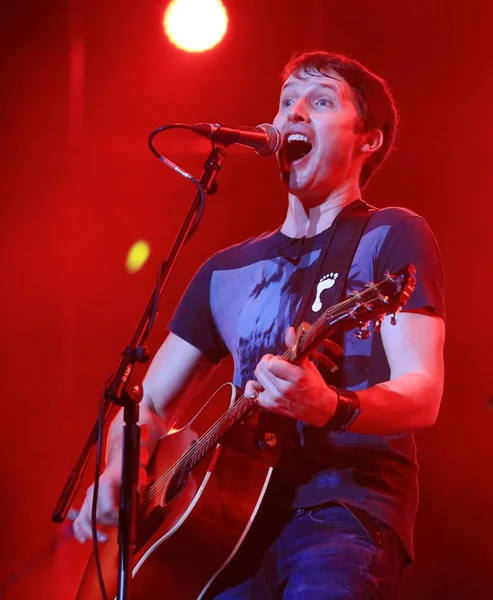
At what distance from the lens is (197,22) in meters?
4.36

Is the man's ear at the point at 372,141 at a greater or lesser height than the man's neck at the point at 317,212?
greater

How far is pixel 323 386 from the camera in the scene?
1720mm

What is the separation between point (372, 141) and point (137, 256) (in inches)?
74.2

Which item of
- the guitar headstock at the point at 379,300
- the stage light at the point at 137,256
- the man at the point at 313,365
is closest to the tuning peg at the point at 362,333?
the guitar headstock at the point at 379,300

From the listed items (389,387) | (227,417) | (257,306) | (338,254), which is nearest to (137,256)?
(257,306)

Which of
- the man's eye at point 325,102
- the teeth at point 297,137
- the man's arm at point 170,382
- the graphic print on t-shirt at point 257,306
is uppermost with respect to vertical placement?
the man's eye at point 325,102

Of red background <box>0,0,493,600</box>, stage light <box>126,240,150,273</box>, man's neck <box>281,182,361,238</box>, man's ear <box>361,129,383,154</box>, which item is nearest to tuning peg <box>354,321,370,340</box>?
man's neck <box>281,182,361,238</box>

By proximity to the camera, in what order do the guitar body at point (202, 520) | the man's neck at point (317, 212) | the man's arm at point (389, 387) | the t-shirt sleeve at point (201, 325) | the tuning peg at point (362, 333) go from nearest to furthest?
1. the man's arm at point (389, 387)
2. the tuning peg at point (362, 333)
3. the guitar body at point (202, 520)
4. the man's neck at point (317, 212)
5. the t-shirt sleeve at point (201, 325)

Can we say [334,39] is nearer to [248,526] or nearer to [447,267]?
[447,267]

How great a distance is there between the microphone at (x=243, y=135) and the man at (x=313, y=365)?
44 centimetres

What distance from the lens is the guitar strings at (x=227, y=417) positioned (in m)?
1.84

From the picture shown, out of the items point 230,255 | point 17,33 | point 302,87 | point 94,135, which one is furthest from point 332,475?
point 17,33

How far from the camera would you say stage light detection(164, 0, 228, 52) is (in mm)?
4336

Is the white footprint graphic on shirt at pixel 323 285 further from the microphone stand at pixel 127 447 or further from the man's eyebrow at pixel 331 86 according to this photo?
the man's eyebrow at pixel 331 86
